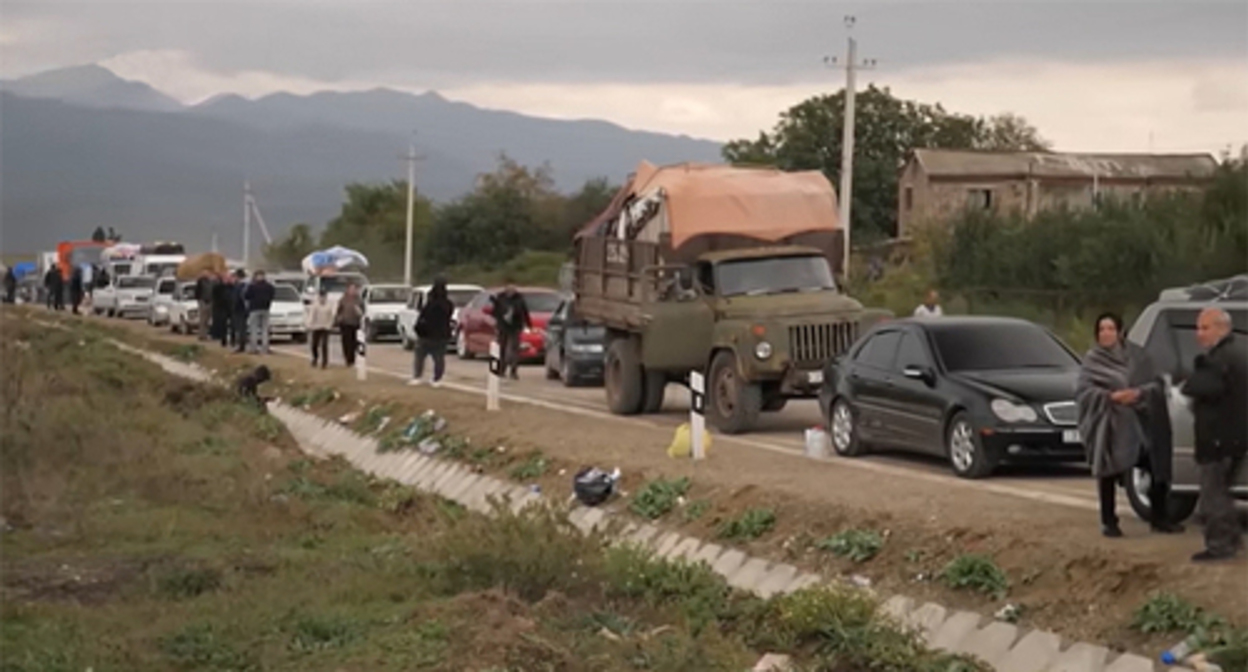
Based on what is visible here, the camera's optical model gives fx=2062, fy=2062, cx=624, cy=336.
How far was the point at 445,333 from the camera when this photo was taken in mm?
31984

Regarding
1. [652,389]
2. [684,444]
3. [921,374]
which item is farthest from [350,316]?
[921,374]

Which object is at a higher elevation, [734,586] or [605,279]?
[605,279]

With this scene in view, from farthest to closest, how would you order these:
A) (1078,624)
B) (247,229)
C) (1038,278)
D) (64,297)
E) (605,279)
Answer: (247,229) < (64,297) < (1038,278) < (605,279) < (1078,624)

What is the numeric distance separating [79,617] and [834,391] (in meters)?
9.19

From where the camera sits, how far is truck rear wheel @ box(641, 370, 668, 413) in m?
27.3

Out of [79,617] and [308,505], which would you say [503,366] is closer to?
[308,505]

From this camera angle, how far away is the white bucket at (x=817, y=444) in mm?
21312

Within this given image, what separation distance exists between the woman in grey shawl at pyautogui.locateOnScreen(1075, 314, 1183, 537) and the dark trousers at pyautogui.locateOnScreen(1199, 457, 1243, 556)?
1.04 metres

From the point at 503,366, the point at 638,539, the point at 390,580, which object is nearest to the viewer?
the point at 390,580

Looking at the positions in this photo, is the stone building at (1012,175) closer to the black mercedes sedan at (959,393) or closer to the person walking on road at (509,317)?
the person walking on road at (509,317)

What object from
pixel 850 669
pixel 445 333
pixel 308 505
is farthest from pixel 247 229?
pixel 850 669

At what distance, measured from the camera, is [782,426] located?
25703 millimetres

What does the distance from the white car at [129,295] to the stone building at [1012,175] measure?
26.8m

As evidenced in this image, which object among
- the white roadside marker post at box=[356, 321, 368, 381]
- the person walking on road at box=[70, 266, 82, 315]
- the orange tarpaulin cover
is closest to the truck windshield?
the orange tarpaulin cover
